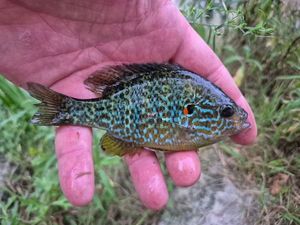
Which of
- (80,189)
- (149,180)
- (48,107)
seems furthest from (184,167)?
(48,107)

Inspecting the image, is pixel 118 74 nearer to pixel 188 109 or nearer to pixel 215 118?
pixel 188 109

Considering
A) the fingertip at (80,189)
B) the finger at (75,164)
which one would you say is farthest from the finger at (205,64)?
the fingertip at (80,189)

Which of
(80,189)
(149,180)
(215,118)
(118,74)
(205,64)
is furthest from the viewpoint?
(205,64)

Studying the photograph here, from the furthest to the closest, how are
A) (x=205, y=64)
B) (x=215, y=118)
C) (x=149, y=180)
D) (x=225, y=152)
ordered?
1. (x=225, y=152)
2. (x=205, y=64)
3. (x=215, y=118)
4. (x=149, y=180)

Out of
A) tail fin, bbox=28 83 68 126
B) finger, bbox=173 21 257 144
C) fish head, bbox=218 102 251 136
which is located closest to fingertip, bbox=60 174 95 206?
tail fin, bbox=28 83 68 126

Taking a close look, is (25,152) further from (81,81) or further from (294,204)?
(294,204)

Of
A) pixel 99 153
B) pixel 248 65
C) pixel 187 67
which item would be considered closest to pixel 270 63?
pixel 248 65

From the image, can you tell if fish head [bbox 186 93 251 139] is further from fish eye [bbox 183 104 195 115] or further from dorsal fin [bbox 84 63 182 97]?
dorsal fin [bbox 84 63 182 97]
